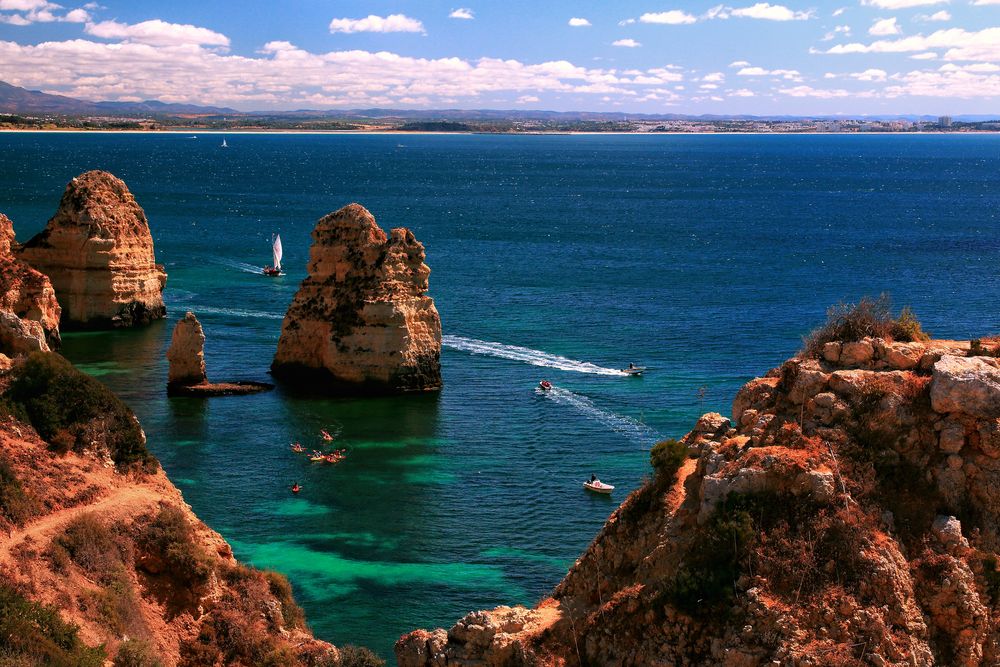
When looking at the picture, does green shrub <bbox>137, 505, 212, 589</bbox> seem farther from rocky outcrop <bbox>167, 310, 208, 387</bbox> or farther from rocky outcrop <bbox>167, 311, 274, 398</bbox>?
rocky outcrop <bbox>167, 310, 208, 387</bbox>

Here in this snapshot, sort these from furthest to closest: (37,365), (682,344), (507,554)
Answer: (682,344)
(507,554)
(37,365)

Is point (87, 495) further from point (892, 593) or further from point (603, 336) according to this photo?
point (603, 336)

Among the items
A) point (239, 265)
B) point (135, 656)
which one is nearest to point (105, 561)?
point (135, 656)

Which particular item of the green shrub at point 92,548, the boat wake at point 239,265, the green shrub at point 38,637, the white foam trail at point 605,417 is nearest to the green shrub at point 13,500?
the green shrub at point 92,548

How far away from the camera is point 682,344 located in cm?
7050

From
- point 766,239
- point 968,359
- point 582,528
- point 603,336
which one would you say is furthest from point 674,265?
point 968,359

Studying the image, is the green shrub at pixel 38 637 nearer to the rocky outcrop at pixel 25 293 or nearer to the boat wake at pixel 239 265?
the rocky outcrop at pixel 25 293

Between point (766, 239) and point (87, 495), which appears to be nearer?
point (87, 495)

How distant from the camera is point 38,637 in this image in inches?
822

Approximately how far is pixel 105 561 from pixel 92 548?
0.40 m

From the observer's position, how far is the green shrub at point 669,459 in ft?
65.0

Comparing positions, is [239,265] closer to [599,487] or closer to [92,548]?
[599,487]

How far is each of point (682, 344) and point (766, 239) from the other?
200 ft

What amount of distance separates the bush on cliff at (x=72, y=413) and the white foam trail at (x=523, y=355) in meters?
37.5
